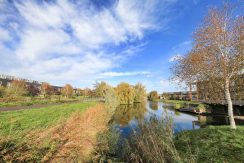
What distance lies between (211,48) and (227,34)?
4.07ft

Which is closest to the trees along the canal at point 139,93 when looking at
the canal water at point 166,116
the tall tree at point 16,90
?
the canal water at point 166,116

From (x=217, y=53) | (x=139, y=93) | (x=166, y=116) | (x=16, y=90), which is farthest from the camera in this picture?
(x=139, y=93)

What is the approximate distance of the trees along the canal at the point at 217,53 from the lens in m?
9.30

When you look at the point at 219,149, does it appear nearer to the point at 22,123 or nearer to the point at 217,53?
the point at 217,53

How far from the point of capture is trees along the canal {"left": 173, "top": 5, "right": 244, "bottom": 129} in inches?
366

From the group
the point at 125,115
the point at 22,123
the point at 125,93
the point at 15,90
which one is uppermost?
the point at 125,93

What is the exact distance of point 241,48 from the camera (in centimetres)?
875

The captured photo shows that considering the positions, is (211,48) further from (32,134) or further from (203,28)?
(32,134)

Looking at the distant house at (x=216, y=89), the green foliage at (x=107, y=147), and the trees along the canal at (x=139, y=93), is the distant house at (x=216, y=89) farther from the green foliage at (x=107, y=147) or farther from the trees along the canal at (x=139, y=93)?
the trees along the canal at (x=139, y=93)

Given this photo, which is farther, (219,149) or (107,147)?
(107,147)

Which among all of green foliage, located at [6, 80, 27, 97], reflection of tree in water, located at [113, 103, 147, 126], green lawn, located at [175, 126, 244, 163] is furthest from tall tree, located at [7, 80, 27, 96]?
reflection of tree in water, located at [113, 103, 147, 126]

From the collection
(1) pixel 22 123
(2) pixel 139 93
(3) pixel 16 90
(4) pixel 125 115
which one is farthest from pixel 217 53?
(2) pixel 139 93

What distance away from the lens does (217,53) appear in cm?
979

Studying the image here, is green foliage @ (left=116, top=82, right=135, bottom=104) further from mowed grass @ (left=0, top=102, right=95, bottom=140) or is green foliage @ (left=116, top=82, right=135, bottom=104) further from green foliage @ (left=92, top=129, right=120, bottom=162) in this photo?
green foliage @ (left=92, top=129, right=120, bottom=162)
